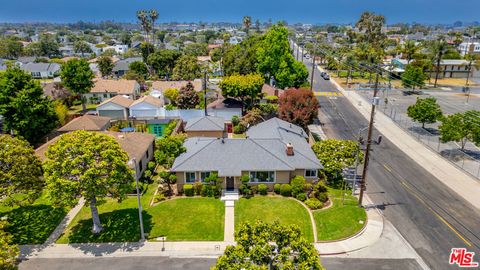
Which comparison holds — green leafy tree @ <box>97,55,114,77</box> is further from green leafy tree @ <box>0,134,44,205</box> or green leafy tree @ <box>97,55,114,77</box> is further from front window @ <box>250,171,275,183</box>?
front window @ <box>250,171,275,183</box>

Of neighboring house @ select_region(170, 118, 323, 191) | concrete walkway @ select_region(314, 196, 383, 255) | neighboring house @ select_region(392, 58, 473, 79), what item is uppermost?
neighboring house @ select_region(392, 58, 473, 79)

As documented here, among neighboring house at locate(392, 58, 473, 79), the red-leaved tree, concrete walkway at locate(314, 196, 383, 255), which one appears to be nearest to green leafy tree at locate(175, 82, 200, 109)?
the red-leaved tree

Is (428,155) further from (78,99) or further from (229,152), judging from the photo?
(78,99)

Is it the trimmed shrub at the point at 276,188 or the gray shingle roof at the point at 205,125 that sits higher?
the gray shingle roof at the point at 205,125

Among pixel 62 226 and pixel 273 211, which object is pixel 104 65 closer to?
pixel 62 226

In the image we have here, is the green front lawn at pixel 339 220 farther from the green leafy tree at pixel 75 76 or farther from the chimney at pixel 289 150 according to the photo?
the green leafy tree at pixel 75 76

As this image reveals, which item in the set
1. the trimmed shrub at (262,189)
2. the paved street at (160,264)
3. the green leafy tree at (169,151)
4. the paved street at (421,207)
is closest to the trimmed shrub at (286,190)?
the trimmed shrub at (262,189)

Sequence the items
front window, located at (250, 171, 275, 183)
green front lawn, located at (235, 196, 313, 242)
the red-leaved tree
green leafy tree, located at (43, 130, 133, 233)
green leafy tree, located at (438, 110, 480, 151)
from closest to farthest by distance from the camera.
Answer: green leafy tree, located at (43, 130, 133, 233) < green front lawn, located at (235, 196, 313, 242) < front window, located at (250, 171, 275, 183) < green leafy tree, located at (438, 110, 480, 151) < the red-leaved tree
